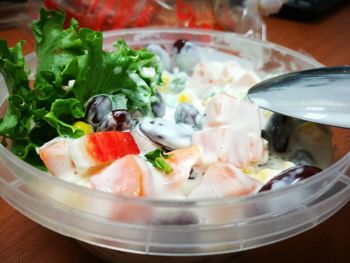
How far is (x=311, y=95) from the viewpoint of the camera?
2.41 feet

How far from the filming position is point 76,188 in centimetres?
54

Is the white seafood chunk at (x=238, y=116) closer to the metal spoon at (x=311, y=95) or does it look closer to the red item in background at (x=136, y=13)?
the metal spoon at (x=311, y=95)

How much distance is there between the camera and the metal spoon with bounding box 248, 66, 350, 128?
0.71 m

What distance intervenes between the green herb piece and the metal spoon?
0.20m

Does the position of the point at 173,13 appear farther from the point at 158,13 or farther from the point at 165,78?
the point at 165,78

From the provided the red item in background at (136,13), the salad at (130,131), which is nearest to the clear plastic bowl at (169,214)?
the salad at (130,131)

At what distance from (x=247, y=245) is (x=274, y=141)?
27cm

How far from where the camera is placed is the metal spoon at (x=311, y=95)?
0.71 metres

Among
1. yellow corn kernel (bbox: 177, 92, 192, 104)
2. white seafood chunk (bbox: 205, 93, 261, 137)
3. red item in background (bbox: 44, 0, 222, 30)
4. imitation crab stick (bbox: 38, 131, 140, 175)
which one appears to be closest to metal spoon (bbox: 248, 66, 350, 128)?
white seafood chunk (bbox: 205, 93, 261, 137)

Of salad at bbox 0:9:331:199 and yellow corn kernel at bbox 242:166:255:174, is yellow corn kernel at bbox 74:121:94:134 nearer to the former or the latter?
salad at bbox 0:9:331:199

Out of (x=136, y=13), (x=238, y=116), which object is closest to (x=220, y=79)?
(x=238, y=116)

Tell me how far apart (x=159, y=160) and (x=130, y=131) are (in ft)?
0.34

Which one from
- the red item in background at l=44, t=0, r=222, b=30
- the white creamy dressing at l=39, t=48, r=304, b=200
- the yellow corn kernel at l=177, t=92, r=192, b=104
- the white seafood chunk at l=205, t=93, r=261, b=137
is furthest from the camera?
the red item in background at l=44, t=0, r=222, b=30

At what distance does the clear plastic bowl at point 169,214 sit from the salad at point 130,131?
0.04 m
